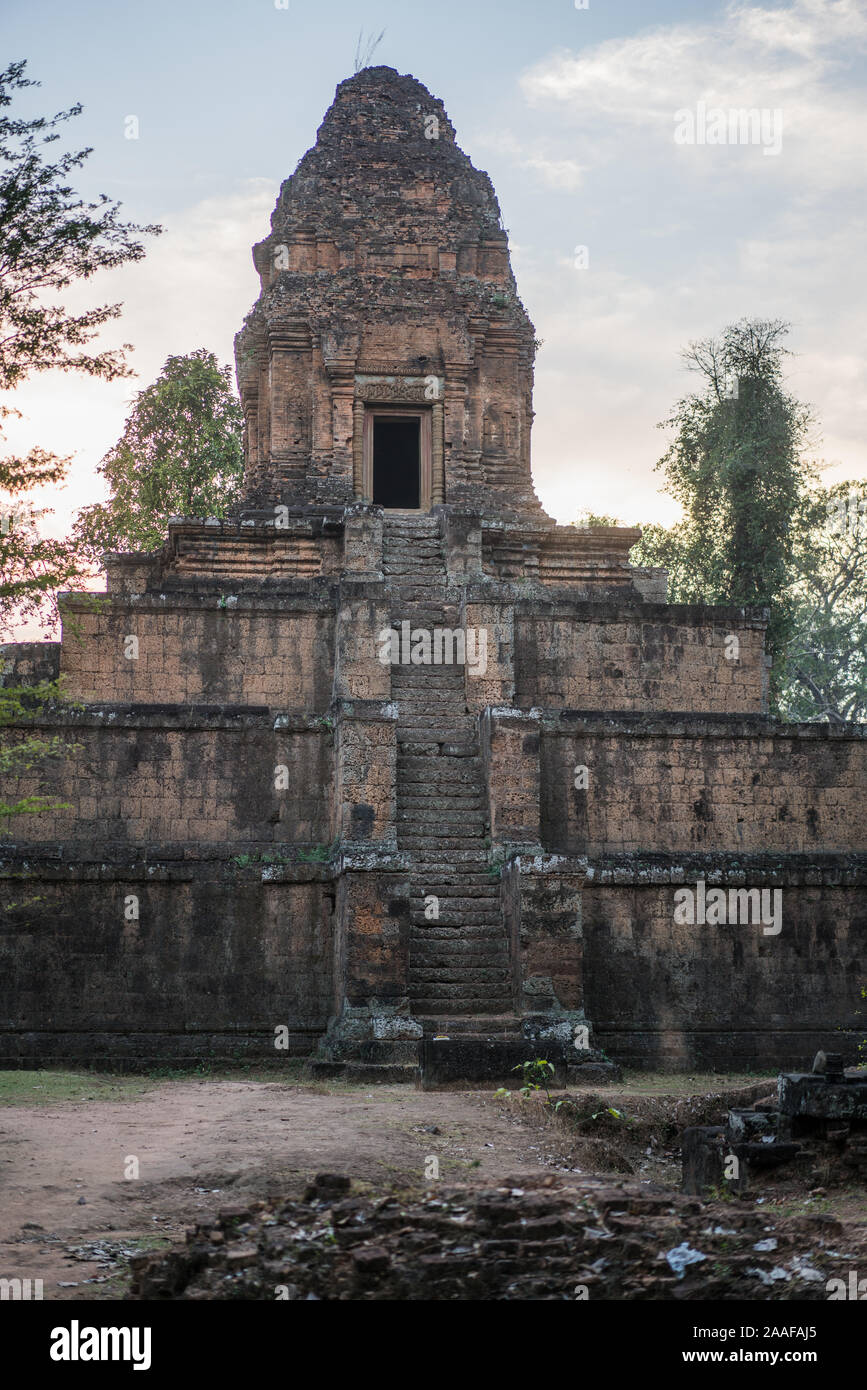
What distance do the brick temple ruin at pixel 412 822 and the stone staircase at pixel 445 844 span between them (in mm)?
Answer: 37

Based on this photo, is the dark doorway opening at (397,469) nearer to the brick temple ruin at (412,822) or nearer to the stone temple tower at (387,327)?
the stone temple tower at (387,327)

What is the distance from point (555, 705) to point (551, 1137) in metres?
8.36

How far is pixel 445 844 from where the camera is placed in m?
16.5

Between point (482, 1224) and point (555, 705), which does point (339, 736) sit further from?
point (482, 1224)

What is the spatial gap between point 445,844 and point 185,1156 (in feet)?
23.6

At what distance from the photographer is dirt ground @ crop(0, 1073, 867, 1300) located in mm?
8023

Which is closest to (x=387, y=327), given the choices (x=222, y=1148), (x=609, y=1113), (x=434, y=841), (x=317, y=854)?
(x=434, y=841)

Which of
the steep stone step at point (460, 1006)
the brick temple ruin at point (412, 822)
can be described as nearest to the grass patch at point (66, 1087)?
the brick temple ruin at point (412, 822)

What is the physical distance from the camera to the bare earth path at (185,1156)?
7875 millimetres

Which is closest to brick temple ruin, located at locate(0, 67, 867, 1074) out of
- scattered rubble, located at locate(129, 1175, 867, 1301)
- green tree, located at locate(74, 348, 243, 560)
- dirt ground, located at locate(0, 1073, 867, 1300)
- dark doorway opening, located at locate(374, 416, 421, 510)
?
dirt ground, located at locate(0, 1073, 867, 1300)

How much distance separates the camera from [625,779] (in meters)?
17.4

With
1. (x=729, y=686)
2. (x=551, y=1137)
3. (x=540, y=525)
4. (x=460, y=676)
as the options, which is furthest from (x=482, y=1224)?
(x=540, y=525)

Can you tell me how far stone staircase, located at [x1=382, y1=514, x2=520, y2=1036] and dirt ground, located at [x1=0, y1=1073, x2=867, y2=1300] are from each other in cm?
167

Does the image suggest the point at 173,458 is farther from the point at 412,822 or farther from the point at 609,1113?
the point at 609,1113
